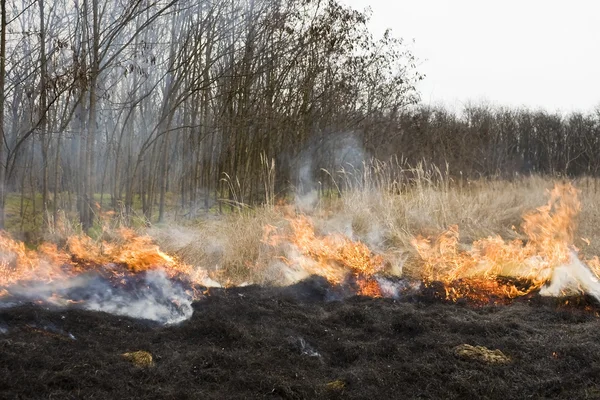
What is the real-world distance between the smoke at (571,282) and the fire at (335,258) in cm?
147

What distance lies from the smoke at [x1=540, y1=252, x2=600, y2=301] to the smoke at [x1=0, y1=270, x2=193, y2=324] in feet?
9.90

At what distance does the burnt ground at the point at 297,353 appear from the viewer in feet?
8.20

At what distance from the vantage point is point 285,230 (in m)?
6.27

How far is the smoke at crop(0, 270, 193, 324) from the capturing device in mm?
3613

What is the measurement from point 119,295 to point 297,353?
1530 mm

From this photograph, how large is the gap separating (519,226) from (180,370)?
6393mm

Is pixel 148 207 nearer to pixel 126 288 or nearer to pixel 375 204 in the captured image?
pixel 375 204

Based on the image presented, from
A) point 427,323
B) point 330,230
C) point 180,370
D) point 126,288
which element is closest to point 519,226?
point 330,230

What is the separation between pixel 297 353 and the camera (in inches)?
122

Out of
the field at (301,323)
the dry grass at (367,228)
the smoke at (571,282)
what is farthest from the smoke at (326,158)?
the smoke at (571,282)

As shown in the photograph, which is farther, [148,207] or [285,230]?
[148,207]

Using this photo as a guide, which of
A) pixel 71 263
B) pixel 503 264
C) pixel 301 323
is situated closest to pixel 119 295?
pixel 71 263

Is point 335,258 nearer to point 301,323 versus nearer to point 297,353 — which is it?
point 301,323

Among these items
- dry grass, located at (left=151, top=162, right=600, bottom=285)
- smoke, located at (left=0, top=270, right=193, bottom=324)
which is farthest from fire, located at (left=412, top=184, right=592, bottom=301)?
smoke, located at (left=0, top=270, right=193, bottom=324)
